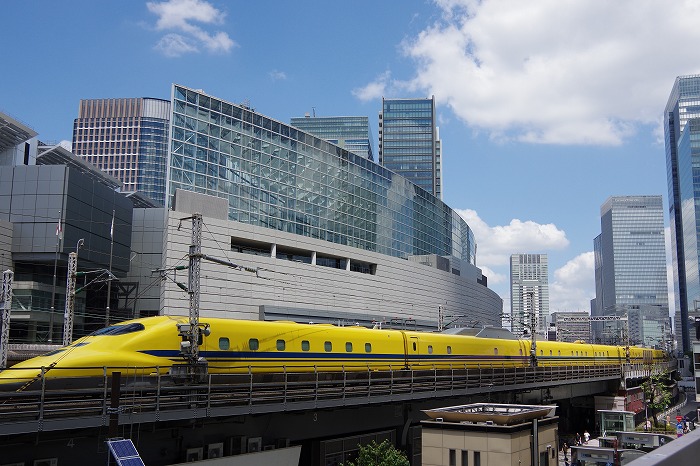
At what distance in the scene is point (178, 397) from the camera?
20.4 metres

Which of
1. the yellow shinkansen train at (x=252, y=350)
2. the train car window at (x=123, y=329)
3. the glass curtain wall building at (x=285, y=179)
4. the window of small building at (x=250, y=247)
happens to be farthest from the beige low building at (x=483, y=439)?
the glass curtain wall building at (x=285, y=179)

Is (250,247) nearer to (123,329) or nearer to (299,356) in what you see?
(299,356)

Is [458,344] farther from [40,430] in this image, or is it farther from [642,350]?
[642,350]

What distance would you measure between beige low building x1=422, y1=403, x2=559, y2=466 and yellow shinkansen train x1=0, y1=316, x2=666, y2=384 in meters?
5.40

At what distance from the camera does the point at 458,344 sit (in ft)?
142

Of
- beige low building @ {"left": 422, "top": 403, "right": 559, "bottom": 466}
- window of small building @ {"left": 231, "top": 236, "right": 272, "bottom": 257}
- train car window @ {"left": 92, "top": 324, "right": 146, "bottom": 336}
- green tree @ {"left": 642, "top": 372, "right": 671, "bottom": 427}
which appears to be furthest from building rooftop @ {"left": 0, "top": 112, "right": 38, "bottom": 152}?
green tree @ {"left": 642, "top": 372, "right": 671, "bottom": 427}

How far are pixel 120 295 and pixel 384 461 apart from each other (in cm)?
6473

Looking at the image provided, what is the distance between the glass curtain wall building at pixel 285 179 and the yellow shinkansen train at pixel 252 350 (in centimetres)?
5287

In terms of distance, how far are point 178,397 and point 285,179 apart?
3163 inches

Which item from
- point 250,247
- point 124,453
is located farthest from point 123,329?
point 250,247

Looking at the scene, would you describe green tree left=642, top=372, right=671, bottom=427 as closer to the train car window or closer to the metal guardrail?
the metal guardrail

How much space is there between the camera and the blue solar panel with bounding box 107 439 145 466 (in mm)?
15822

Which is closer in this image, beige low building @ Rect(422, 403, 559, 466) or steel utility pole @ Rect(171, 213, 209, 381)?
steel utility pole @ Rect(171, 213, 209, 381)

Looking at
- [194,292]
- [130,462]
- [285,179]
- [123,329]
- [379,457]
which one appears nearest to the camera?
[130,462]
